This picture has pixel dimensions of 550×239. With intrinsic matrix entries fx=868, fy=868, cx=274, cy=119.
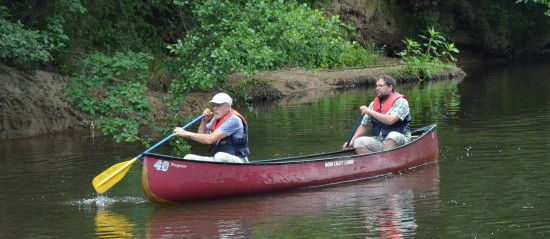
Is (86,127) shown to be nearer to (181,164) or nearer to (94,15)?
(94,15)

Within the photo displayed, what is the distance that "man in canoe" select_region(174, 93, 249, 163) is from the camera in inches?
367

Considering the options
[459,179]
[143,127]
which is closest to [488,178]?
[459,179]

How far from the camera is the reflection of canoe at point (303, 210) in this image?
792cm

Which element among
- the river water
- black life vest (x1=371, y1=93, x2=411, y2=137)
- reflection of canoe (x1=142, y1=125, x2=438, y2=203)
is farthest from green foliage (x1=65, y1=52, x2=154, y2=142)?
black life vest (x1=371, y1=93, x2=411, y2=137)

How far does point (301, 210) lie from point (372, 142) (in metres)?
2.57

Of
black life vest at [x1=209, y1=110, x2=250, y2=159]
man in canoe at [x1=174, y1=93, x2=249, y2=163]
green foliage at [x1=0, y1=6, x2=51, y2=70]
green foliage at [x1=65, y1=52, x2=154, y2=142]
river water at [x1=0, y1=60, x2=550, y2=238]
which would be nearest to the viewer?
river water at [x1=0, y1=60, x2=550, y2=238]

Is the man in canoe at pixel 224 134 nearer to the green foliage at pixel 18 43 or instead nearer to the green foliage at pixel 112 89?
the green foliage at pixel 112 89

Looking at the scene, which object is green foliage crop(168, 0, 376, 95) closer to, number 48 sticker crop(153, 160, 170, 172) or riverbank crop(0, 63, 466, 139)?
riverbank crop(0, 63, 466, 139)

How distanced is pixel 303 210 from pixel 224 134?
4.18 feet

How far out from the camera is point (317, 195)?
380 inches

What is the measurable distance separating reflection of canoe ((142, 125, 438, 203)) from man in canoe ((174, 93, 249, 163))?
276mm

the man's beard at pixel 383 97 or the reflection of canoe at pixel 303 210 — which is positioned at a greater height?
the man's beard at pixel 383 97

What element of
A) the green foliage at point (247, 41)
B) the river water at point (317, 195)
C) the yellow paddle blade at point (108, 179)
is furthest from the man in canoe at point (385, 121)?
the yellow paddle blade at point (108, 179)

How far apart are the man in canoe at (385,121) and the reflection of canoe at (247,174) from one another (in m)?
0.19
